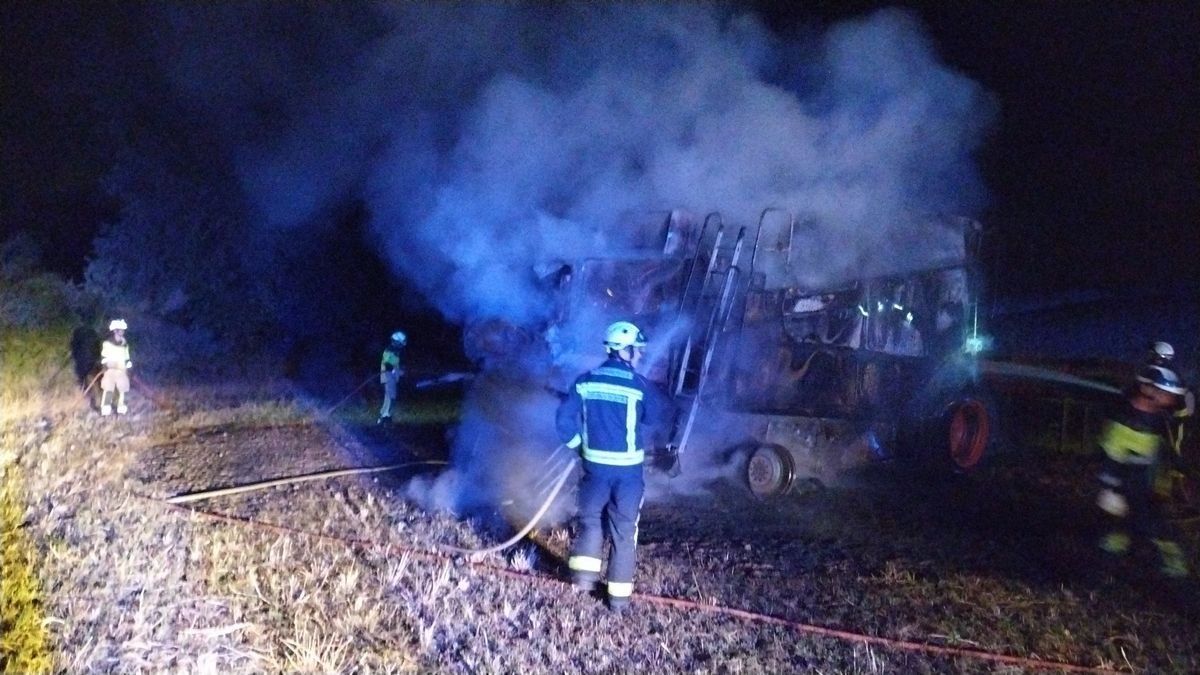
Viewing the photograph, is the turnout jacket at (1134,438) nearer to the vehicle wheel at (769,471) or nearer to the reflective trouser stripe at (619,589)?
the vehicle wheel at (769,471)

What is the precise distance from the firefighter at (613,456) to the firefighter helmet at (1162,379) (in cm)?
323

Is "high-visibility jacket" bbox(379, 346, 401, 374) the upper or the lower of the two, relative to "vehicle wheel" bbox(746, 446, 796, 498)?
upper

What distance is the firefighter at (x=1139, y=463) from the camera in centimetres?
541

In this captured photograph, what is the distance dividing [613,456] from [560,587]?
82 centimetres

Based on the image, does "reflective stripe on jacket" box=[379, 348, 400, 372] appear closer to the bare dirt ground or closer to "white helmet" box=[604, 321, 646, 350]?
the bare dirt ground

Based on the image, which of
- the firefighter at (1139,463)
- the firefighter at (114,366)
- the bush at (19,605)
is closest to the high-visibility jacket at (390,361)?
the firefighter at (114,366)

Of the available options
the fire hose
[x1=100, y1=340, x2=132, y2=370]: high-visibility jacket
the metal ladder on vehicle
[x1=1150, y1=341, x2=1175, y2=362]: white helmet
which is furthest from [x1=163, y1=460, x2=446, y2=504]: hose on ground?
[x1=1150, y1=341, x2=1175, y2=362]: white helmet

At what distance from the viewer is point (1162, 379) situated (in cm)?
538

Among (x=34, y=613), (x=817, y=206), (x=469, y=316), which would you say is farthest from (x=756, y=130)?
(x=34, y=613)

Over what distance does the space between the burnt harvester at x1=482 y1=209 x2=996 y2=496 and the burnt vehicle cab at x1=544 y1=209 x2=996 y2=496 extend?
0.4 inches

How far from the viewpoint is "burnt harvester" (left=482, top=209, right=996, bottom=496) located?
7062 millimetres

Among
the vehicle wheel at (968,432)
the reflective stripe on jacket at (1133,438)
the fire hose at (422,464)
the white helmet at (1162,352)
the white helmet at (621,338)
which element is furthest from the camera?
the vehicle wheel at (968,432)

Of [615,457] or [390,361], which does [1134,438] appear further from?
[390,361]

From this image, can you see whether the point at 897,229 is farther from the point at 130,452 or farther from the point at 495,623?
the point at 130,452
